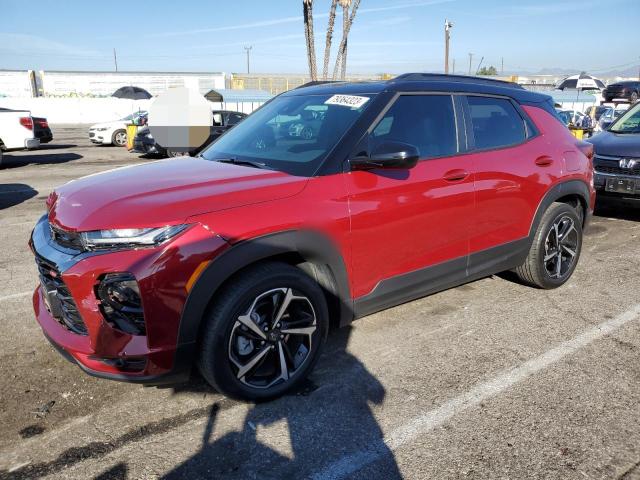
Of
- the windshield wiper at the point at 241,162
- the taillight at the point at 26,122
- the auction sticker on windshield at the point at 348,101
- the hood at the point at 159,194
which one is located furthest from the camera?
the taillight at the point at 26,122

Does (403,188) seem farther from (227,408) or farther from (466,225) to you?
(227,408)

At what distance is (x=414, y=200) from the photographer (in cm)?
340

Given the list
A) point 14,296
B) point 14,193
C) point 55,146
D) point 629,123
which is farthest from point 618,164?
point 55,146

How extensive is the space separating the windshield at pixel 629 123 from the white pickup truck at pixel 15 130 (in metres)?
13.8

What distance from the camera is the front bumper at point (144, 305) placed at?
247 centimetres

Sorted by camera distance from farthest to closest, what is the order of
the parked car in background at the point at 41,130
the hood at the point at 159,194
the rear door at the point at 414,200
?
the parked car in background at the point at 41,130
the rear door at the point at 414,200
the hood at the point at 159,194

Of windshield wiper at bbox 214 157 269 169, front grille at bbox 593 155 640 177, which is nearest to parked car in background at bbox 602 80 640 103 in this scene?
front grille at bbox 593 155 640 177

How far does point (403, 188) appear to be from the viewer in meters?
3.34

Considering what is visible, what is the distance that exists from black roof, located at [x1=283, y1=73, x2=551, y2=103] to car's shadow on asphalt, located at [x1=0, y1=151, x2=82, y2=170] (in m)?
12.7

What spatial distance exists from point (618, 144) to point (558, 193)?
11.7 feet

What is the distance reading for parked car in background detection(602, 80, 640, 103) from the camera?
2731 centimetres

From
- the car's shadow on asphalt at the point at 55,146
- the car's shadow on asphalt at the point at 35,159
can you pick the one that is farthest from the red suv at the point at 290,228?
the car's shadow on asphalt at the point at 55,146

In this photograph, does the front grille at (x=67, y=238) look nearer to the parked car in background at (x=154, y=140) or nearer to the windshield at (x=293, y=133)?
the windshield at (x=293, y=133)

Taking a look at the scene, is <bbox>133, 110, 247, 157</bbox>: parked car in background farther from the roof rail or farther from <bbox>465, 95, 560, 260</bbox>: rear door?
<bbox>465, 95, 560, 260</bbox>: rear door
